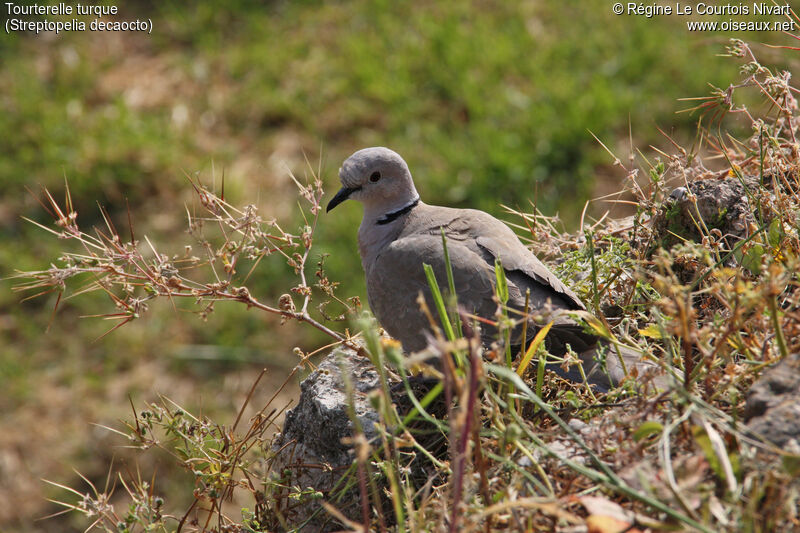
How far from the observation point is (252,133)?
571 cm

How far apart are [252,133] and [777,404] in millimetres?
4742

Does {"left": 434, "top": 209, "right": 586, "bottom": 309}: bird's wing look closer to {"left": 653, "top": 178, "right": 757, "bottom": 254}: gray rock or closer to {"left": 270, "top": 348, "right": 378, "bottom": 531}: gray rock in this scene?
{"left": 653, "top": 178, "right": 757, "bottom": 254}: gray rock

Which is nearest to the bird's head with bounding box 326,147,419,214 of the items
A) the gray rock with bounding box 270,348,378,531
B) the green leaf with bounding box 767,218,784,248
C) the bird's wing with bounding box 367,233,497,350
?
the bird's wing with bounding box 367,233,497,350

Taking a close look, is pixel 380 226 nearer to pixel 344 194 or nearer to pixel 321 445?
pixel 344 194

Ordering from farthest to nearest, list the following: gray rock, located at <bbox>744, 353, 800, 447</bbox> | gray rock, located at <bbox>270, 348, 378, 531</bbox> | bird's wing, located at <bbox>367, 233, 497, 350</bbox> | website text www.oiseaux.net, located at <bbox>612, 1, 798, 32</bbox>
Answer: website text www.oiseaux.net, located at <bbox>612, 1, 798, 32</bbox>, bird's wing, located at <bbox>367, 233, 497, 350</bbox>, gray rock, located at <bbox>270, 348, 378, 531</bbox>, gray rock, located at <bbox>744, 353, 800, 447</bbox>

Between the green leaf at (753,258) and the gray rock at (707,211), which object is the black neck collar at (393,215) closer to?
the gray rock at (707,211)

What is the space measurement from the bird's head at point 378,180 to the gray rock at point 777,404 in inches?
69.2

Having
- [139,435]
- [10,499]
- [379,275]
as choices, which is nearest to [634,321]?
[379,275]

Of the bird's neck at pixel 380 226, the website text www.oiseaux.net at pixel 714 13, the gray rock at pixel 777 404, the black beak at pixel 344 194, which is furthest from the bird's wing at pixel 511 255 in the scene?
the website text www.oiseaux.net at pixel 714 13

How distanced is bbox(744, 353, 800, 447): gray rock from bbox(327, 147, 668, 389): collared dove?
16.7 inches

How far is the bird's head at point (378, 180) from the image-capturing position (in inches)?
122

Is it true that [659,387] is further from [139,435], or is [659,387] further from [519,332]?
[139,435]

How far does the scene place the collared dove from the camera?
241cm

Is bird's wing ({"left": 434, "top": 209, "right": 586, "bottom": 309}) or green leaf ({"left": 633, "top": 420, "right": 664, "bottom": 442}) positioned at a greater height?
bird's wing ({"left": 434, "top": 209, "right": 586, "bottom": 309})
